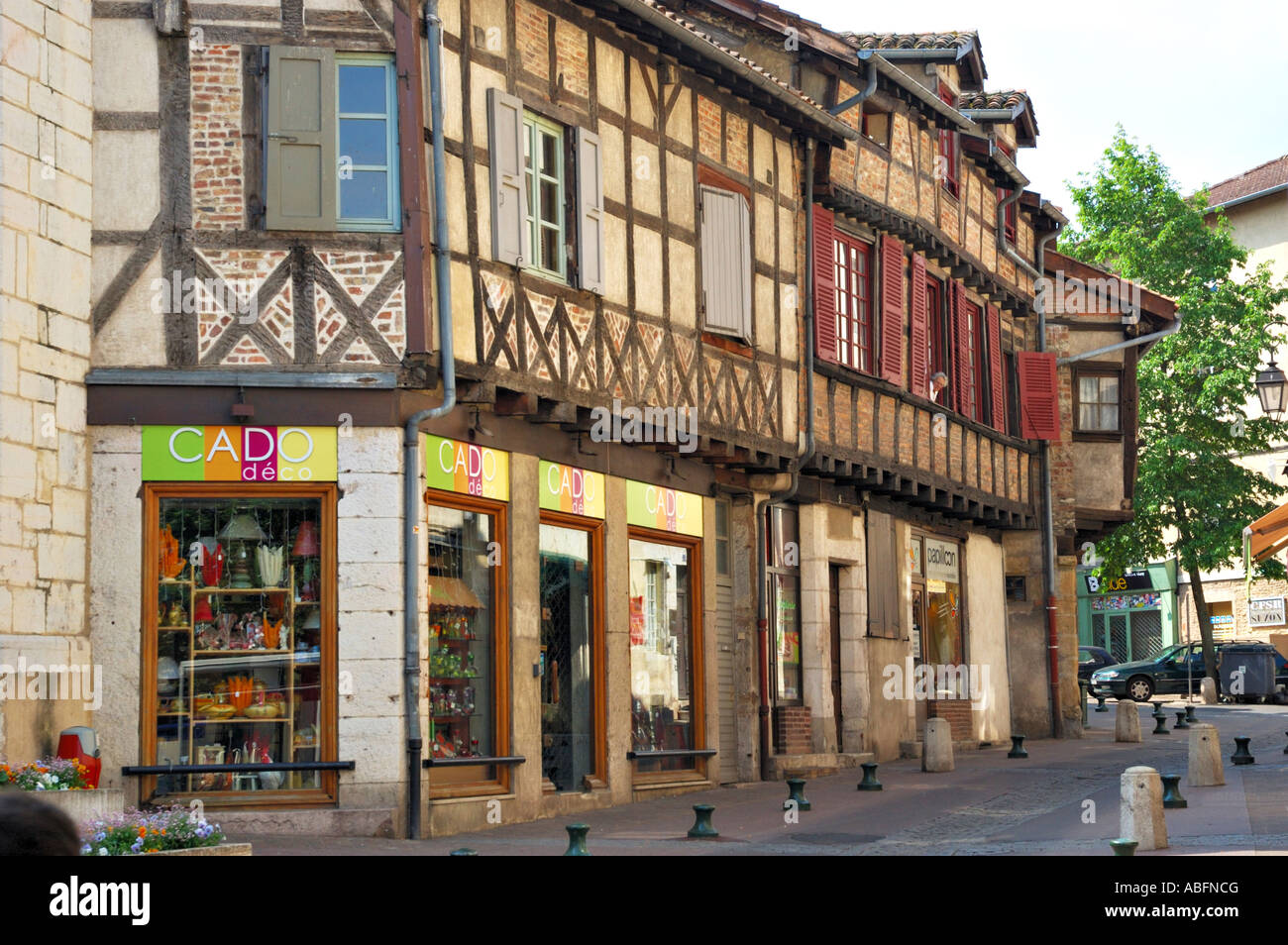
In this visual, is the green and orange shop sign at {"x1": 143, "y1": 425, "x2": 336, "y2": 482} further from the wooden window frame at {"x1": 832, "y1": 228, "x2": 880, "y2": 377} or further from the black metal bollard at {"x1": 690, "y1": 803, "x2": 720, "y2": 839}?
the wooden window frame at {"x1": 832, "y1": 228, "x2": 880, "y2": 377}

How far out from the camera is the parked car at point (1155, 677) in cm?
4231

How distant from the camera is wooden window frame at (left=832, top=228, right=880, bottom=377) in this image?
68.7 ft

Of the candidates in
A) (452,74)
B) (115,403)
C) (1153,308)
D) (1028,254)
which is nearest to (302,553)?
(115,403)

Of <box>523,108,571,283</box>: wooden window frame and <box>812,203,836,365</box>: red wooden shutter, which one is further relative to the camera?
<box>812,203,836,365</box>: red wooden shutter

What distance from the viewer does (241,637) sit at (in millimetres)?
13086

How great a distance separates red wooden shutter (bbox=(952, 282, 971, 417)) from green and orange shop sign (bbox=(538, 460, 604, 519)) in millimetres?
9846

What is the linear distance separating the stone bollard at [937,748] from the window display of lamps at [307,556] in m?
9.31

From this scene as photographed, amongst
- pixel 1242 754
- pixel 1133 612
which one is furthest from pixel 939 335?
pixel 1133 612

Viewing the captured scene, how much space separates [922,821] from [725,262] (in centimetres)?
643

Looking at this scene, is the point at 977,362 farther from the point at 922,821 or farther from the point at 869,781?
the point at 922,821

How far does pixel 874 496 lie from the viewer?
22.8 metres

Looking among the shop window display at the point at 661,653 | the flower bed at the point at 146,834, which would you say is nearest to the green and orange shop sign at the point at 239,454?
the flower bed at the point at 146,834

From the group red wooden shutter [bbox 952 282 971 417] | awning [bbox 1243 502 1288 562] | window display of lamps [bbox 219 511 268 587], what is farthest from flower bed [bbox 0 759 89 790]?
red wooden shutter [bbox 952 282 971 417]
